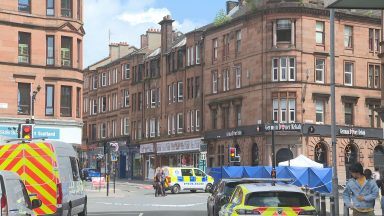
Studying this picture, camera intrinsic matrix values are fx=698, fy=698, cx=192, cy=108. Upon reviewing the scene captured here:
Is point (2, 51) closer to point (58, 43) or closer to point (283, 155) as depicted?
point (58, 43)

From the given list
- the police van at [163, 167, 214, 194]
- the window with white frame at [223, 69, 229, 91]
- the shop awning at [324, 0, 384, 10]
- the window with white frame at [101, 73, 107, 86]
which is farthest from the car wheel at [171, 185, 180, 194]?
the window with white frame at [101, 73, 107, 86]

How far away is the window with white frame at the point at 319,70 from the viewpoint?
188 feet

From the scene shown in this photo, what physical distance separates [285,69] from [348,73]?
6.52 metres

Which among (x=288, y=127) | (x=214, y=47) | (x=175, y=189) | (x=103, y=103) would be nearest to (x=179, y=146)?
(x=214, y=47)

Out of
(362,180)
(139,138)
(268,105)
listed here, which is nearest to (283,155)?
(268,105)

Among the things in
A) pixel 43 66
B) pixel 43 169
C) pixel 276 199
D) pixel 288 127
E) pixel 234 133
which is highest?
pixel 43 66

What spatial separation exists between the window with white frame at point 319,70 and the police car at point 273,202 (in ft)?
145

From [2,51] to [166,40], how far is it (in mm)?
34519

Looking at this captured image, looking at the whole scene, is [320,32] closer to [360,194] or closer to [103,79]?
[103,79]

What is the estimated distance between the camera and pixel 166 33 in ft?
251

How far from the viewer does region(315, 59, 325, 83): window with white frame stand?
188 feet

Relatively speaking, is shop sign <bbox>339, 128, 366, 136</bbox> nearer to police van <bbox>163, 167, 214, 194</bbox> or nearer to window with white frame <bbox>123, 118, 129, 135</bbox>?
police van <bbox>163, 167, 214, 194</bbox>

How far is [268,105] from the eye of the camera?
56.2 m

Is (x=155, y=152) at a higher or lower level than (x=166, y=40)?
lower
